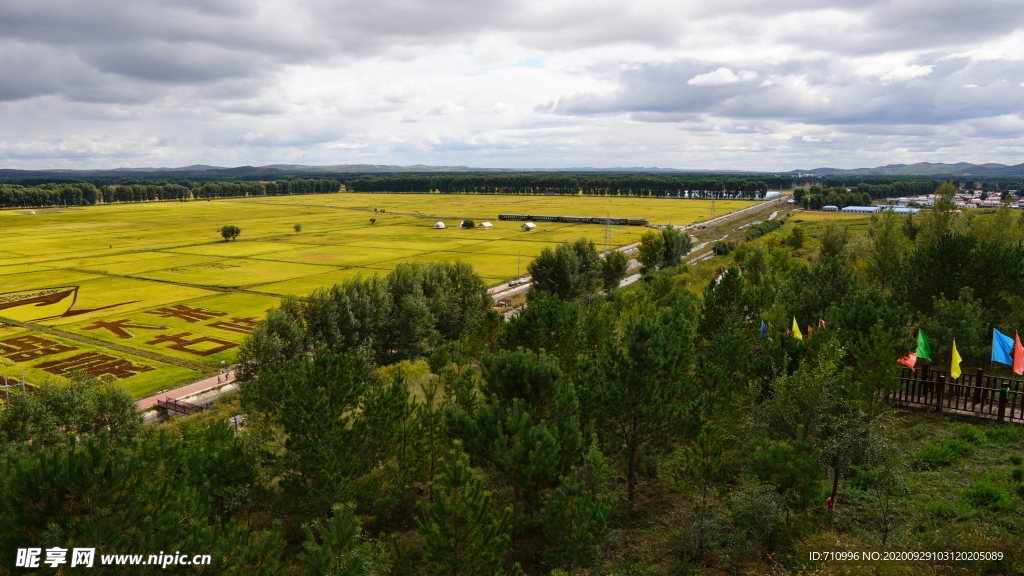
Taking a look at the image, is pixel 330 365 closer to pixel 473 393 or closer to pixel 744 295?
pixel 473 393

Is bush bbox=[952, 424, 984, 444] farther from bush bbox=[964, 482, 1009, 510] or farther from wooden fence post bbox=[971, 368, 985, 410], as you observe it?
bush bbox=[964, 482, 1009, 510]

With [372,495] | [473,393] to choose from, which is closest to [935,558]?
[473,393]

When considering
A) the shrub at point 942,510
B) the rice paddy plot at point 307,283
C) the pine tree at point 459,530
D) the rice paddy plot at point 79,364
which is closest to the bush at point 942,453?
the shrub at point 942,510

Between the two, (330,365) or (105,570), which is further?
(330,365)

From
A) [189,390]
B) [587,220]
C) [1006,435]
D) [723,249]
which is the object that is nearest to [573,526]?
[1006,435]

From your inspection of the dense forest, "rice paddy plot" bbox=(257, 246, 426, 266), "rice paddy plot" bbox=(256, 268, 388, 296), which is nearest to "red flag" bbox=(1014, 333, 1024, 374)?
the dense forest

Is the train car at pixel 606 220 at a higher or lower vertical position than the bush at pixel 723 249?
higher

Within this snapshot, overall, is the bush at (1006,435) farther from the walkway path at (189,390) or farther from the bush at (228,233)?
the bush at (228,233)
